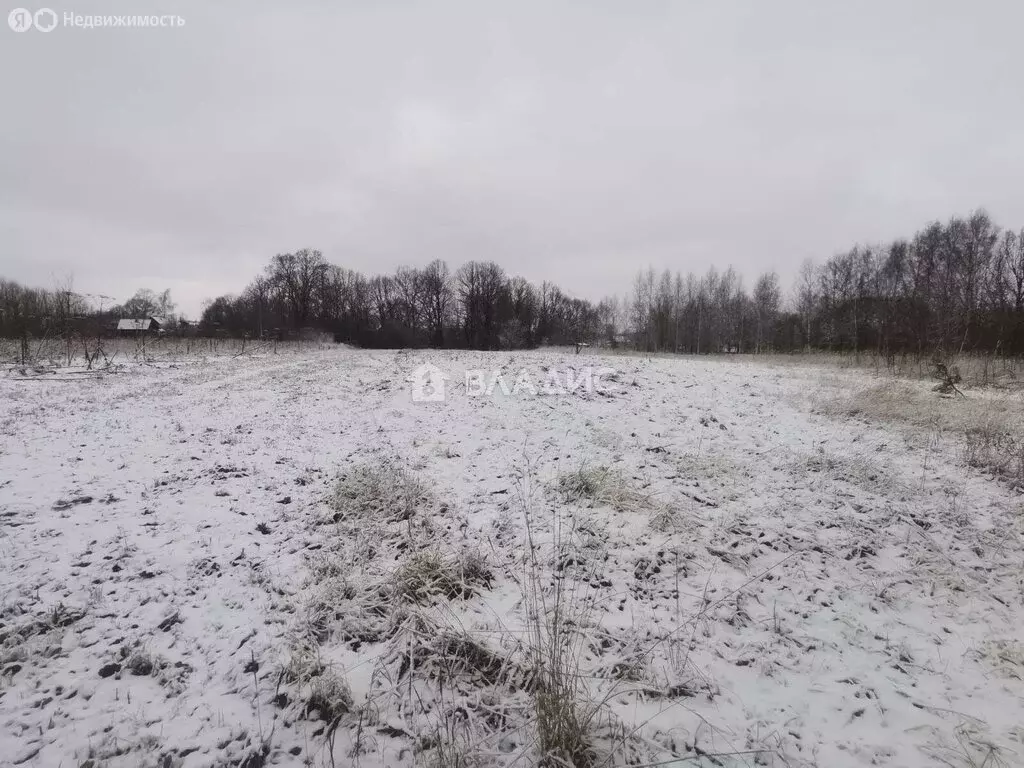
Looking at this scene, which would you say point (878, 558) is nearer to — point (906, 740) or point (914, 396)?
point (906, 740)

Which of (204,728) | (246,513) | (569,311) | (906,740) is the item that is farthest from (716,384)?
(569,311)

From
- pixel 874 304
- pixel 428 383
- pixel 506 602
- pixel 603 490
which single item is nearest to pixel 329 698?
pixel 506 602

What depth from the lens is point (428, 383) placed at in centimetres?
1300

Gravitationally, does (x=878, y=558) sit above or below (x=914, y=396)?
below

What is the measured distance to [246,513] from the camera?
17.4 feet

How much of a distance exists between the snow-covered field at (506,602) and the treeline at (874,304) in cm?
1547

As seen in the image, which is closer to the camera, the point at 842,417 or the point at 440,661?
the point at 440,661

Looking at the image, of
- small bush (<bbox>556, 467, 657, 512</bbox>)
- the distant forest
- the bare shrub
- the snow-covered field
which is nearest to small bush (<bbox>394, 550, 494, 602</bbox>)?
the snow-covered field

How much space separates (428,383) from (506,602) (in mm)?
9816

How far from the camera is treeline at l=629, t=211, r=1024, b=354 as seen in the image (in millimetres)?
17922

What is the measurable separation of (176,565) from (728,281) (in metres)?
66.8

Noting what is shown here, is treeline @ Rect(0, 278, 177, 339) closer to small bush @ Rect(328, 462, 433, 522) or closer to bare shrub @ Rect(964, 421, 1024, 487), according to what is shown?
small bush @ Rect(328, 462, 433, 522)

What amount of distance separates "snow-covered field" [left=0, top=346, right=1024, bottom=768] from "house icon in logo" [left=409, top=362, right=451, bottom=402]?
12.3 feet

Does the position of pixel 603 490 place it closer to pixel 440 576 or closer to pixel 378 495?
pixel 440 576
